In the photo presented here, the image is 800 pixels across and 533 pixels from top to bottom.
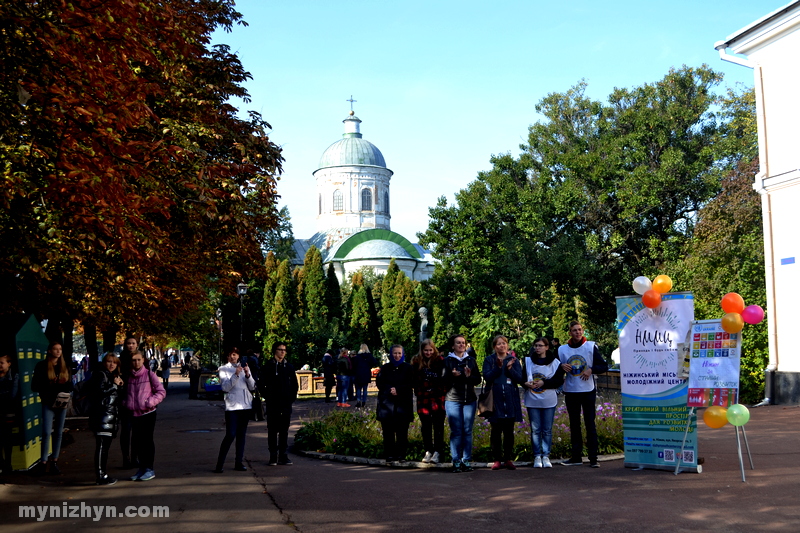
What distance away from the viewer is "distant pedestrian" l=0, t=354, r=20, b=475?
10.8 m

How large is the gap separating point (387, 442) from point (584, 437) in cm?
308

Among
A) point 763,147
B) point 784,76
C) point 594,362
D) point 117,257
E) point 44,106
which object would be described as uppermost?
point 784,76

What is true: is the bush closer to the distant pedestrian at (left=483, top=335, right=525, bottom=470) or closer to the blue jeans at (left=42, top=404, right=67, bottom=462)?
the distant pedestrian at (left=483, top=335, right=525, bottom=470)

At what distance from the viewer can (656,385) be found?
1064 cm

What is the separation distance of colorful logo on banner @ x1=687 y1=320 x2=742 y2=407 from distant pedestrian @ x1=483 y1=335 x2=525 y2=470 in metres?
2.17

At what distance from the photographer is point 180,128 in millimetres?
13320

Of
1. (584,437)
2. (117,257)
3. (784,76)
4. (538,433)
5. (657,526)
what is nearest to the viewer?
(657,526)

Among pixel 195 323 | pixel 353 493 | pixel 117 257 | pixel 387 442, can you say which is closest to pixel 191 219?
pixel 117 257

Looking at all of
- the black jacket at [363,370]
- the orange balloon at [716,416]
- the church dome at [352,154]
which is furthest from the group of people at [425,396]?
the church dome at [352,154]

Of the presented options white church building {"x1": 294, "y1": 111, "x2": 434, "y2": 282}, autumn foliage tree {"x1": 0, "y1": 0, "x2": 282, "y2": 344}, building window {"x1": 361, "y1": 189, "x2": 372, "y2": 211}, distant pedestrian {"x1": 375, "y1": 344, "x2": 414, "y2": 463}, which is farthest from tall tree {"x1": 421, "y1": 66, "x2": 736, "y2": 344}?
building window {"x1": 361, "y1": 189, "x2": 372, "y2": 211}

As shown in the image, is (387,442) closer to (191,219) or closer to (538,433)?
(538,433)

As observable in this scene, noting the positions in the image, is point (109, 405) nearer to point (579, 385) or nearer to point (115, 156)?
point (115, 156)

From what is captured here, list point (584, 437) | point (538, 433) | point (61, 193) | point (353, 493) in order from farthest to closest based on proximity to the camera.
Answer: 1. point (584, 437)
2. point (538, 433)
3. point (61, 193)
4. point (353, 493)

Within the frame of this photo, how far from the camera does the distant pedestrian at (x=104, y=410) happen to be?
10156 millimetres
